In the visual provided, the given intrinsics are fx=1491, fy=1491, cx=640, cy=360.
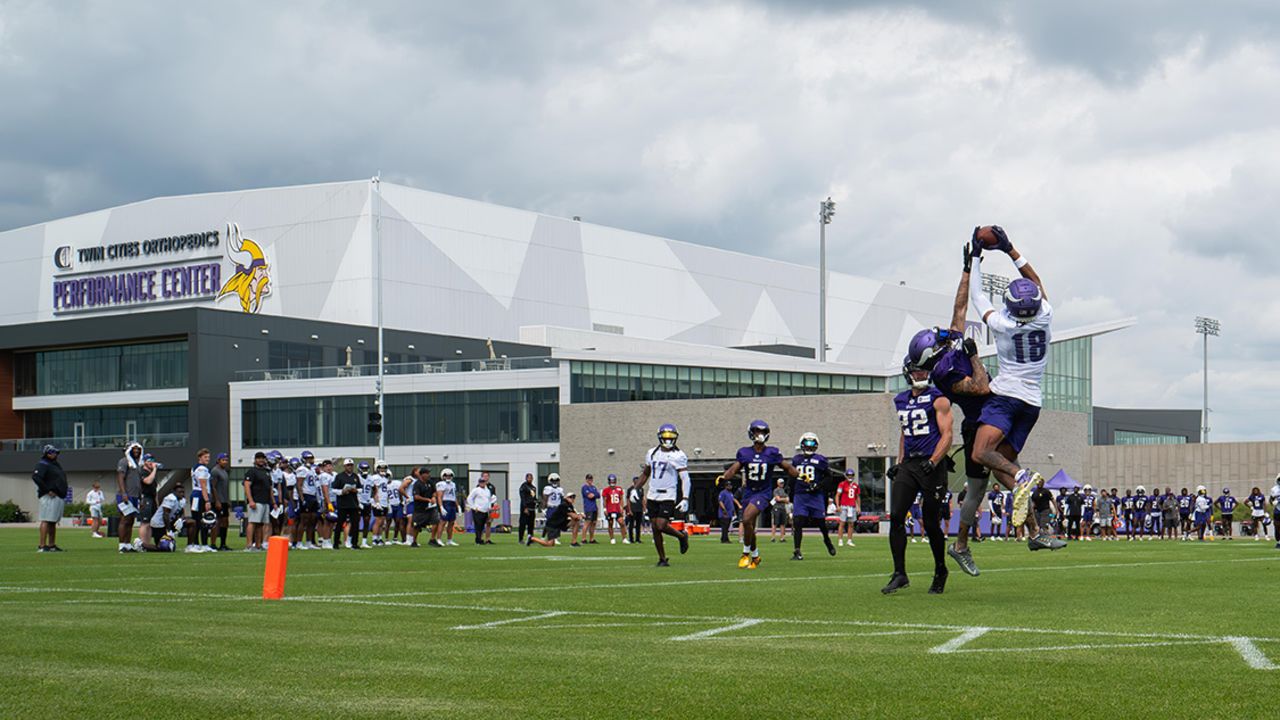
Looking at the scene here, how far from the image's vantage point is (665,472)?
2170 cm

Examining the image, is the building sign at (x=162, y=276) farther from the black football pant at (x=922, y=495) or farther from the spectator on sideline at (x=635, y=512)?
the black football pant at (x=922, y=495)

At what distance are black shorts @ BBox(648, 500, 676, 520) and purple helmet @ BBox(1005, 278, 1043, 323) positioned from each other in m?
9.52

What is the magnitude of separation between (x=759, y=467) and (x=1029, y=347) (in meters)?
9.20

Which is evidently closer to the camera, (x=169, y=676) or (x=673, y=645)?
(x=169, y=676)

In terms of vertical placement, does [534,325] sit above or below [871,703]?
above

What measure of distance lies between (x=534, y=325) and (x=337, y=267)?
1330cm

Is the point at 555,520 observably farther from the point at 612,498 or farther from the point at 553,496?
the point at 612,498

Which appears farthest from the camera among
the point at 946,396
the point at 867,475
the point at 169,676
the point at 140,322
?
the point at 140,322

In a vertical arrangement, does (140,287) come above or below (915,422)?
above

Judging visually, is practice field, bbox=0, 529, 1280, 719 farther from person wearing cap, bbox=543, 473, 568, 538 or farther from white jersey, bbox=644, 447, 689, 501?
person wearing cap, bbox=543, 473, 568, 538

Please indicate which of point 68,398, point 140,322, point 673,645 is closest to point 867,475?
point 140,322

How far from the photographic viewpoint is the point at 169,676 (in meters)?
7.19

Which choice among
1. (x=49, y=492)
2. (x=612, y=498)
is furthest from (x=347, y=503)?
(x=612, y=498)

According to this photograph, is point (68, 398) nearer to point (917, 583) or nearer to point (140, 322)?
point (140, 322)
